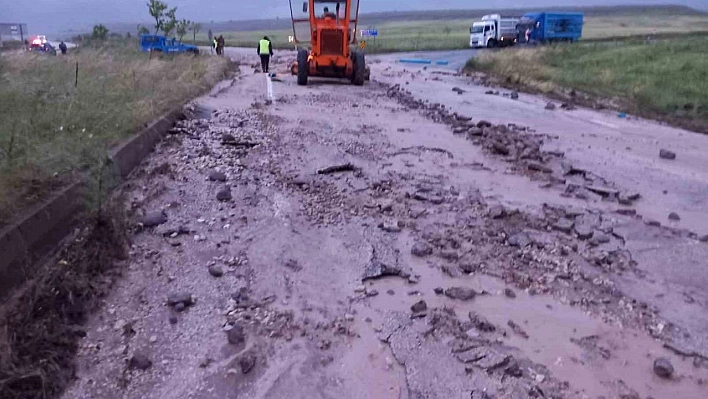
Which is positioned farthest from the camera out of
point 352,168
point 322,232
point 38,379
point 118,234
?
point 352,168

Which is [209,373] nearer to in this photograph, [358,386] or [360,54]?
[358,386]

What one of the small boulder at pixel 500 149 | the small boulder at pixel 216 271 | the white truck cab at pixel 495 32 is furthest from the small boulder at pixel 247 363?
the white truck cab at pixel 495 32

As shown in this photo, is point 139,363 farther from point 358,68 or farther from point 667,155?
point 358,68

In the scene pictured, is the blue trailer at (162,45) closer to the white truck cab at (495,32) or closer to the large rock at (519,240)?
the white truck cab at (495,32)

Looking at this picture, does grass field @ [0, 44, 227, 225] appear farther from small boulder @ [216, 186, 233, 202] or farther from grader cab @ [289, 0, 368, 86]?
grader cab @ [289, 0, 368, 86]

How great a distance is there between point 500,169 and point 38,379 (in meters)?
7.29

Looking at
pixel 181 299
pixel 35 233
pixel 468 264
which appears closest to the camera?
pixel 181 299

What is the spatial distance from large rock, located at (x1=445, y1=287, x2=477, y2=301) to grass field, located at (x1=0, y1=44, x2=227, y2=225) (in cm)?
306

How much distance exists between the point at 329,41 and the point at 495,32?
3630 cm

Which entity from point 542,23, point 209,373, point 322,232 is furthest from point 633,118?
point 542,23

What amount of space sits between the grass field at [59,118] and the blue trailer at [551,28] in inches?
1749

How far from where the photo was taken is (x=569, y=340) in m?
5.16

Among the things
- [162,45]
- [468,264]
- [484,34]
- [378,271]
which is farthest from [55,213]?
[484,34]

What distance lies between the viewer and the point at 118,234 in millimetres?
6258
